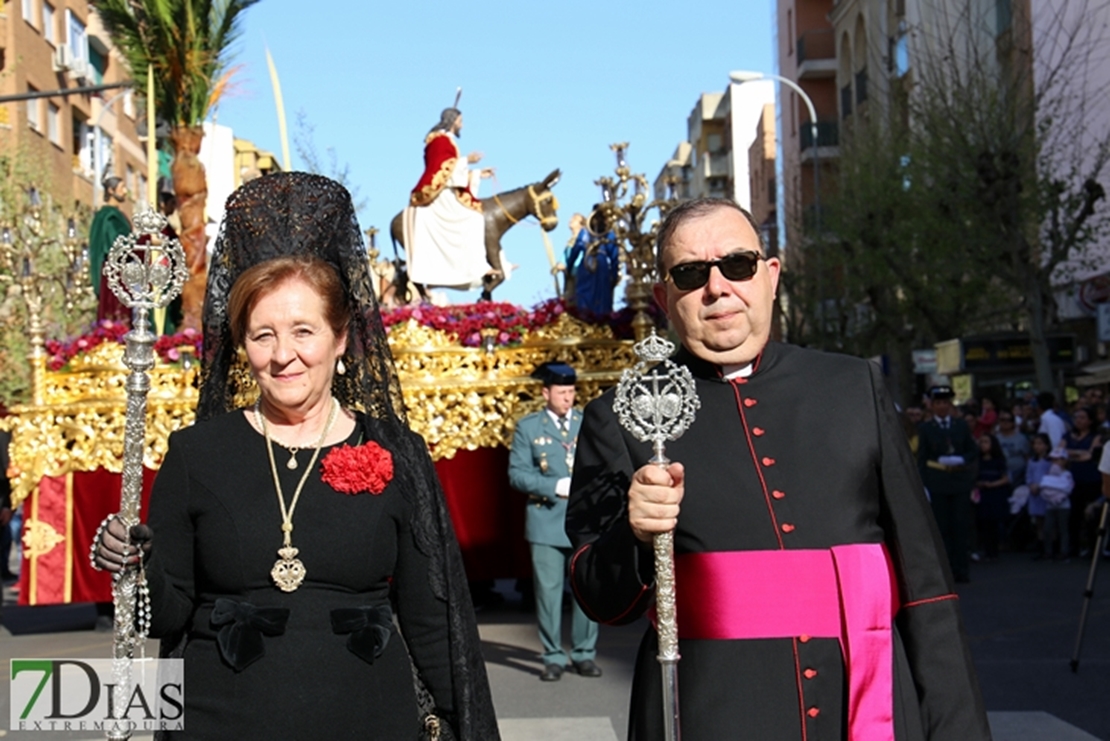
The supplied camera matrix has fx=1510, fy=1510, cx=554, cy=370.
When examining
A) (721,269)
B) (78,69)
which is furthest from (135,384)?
(78,69)

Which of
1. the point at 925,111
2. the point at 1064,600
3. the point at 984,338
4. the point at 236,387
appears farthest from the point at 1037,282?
the point at 236,387

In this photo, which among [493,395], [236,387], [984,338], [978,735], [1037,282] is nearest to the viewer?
[978,735]

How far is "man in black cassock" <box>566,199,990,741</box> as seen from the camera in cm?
307

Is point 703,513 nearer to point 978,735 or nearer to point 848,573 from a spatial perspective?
point 848,573

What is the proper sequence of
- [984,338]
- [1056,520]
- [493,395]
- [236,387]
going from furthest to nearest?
[984,338] < [1056,520] < [493,395] < [236,387]

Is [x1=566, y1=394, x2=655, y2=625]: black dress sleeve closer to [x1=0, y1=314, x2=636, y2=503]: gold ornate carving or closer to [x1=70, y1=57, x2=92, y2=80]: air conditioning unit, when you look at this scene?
[x1=0, y1=314, x2=636, y2=503]: gold ornate carving

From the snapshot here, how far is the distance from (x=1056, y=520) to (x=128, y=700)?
14161mm

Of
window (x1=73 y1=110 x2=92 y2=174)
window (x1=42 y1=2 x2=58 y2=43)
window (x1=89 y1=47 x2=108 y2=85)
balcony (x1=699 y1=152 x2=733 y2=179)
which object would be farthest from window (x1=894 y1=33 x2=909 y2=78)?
balcony (x1=699 y1=152 x2=733 y2=179)

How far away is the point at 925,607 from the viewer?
10.3ft

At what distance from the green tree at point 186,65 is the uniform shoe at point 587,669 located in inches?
201

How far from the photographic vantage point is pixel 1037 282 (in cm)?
2208

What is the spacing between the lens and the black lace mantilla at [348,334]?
3791 mm

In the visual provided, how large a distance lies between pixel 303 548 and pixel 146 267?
0.73 meters

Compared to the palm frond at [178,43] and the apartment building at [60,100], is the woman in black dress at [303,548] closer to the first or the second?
the palm frond at [178,43]
